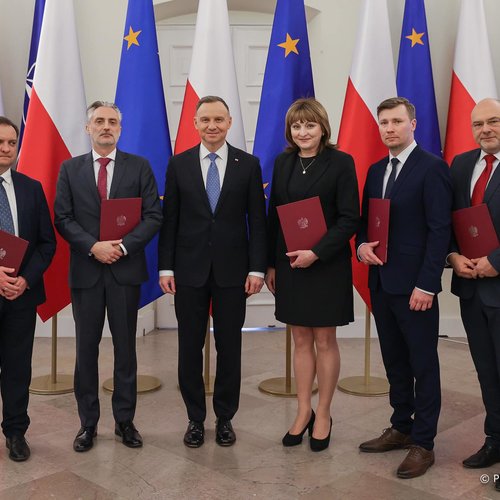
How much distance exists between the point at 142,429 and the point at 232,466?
0.66 metres

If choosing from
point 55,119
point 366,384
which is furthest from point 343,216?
point 55,119

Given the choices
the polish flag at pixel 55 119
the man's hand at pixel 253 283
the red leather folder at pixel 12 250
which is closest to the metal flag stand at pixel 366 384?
the man's hand at pixel 253 283

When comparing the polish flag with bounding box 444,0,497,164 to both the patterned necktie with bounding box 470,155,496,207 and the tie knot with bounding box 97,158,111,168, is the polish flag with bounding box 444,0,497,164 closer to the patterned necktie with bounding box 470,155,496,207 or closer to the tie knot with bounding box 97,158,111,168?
the patterned necktie with bounding box 470,155,496,207

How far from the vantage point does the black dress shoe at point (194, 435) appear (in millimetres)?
3010

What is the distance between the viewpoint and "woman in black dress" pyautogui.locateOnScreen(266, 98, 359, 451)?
110 inches

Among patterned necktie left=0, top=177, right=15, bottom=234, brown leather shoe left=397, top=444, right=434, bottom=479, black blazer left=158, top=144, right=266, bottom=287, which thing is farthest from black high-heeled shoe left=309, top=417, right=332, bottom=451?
patterned necktie left=0, top=177, right=15, bottom=234

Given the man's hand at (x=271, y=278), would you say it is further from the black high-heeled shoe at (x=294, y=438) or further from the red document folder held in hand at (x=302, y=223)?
the black high-heeled shoe at (x=294, y=438)

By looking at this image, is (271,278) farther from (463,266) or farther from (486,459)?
(486,459)

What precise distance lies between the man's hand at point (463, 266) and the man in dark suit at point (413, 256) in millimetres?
87

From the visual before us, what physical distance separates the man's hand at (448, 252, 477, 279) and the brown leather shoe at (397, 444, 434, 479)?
784mm

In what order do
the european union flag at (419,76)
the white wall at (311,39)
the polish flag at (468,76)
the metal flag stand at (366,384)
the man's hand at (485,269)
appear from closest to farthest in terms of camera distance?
the man's hand at (485,269)
the metal flag stand at (366,384)
the european union flag at (419,76)
the polish flag at (468,76)
the white wall at (311,39)

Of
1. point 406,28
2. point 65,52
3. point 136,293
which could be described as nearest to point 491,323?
point 136,293

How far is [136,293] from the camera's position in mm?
2973

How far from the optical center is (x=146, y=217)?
2941mm
